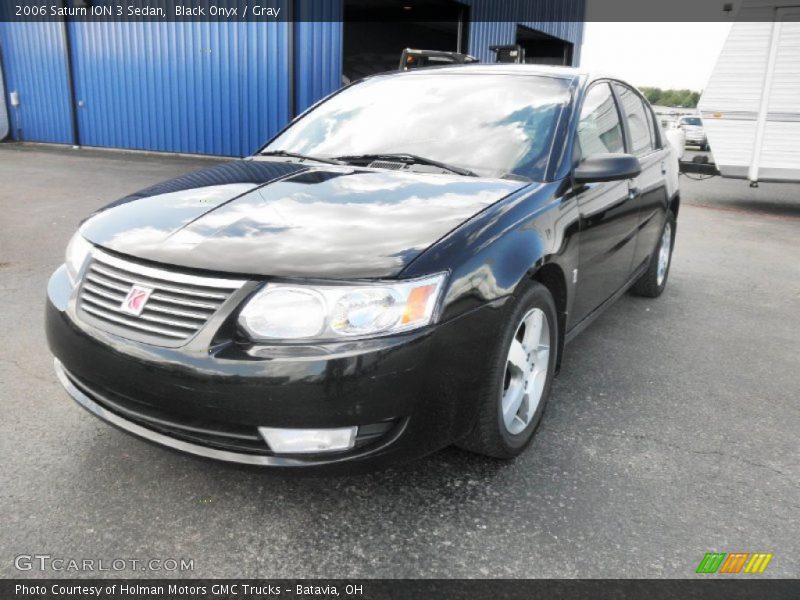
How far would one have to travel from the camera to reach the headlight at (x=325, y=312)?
1.98m

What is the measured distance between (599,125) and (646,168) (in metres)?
0.84

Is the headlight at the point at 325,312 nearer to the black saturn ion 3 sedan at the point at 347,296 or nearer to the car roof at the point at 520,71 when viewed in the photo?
the black saturn ion 3 sedan at the point at 347,296

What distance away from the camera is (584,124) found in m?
3.24

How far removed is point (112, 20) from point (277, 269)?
14742mm

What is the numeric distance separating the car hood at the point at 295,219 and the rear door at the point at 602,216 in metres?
0.59

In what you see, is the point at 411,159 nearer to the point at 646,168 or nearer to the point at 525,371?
the point at 525,371

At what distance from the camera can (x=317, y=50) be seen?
41.0 ft

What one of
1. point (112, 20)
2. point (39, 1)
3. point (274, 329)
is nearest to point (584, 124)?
point (274, 329)

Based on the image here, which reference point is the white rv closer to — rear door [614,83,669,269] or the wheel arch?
rear door [614,83,669,269]

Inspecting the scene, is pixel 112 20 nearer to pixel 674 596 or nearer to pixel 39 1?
pixel 39 1

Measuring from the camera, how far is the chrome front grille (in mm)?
2014

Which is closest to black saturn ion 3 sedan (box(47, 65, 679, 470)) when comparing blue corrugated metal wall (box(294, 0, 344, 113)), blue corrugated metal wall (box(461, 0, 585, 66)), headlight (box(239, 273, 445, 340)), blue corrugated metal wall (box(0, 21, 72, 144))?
headlight (box(239, 273, 445, 340))

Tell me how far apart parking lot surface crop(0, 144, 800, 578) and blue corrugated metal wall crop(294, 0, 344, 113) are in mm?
9716

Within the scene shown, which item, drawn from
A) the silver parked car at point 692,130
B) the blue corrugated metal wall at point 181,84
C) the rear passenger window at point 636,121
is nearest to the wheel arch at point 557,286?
the rear passenger window at point 636,121
